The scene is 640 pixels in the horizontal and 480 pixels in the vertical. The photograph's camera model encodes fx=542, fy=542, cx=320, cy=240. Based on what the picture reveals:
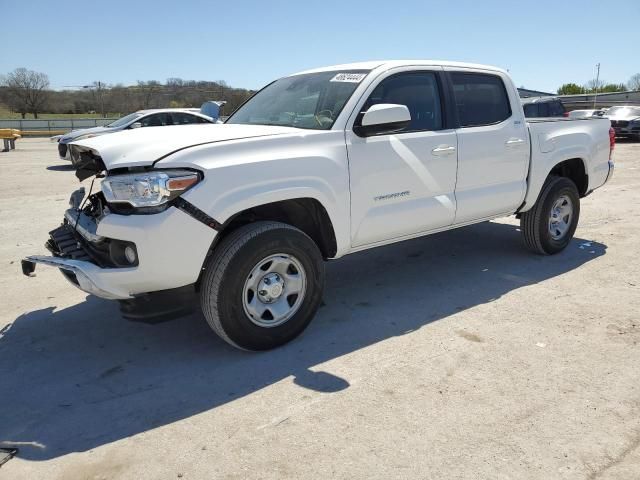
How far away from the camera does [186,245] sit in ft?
10.2

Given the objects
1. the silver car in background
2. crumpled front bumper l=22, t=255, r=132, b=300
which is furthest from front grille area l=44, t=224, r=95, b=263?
the silver car in background

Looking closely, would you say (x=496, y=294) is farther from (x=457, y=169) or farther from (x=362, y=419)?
(x=362, y=419)

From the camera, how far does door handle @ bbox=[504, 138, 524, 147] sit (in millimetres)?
4863

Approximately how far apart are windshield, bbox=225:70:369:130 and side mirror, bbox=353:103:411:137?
0.76 ft

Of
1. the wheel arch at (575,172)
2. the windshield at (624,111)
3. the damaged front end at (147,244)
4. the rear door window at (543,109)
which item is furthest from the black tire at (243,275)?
the windshield at (624,111)

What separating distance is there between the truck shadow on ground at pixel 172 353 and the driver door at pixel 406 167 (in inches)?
25.7

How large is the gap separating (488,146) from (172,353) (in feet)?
10.2

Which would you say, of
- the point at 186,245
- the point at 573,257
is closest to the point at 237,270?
the point at 186,245

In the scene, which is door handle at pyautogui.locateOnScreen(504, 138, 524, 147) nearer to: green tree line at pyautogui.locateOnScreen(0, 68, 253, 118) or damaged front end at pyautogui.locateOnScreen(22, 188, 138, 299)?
damaged front end at pyautogui.locateOnScreen(22, 188, 138, 299)

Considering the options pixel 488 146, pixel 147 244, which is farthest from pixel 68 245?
pixel 488 146

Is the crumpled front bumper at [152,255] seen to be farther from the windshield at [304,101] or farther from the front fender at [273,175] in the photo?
the windshield at [304,101]

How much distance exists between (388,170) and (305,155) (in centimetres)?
74

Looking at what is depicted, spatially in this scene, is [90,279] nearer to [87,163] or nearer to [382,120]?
[87,163]

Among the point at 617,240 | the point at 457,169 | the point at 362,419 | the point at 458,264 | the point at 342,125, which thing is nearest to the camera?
the point at 362,419
